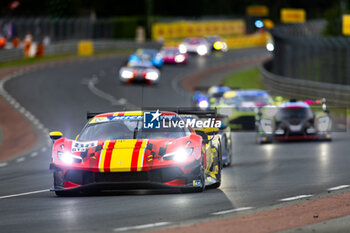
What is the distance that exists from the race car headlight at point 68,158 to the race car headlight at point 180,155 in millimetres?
1156

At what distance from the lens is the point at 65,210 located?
11453 millimetres

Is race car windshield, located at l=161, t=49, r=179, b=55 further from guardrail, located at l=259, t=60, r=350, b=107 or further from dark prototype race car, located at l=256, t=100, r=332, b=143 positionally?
dark prototype race car, located at l=256, t=100, r=332, b=143

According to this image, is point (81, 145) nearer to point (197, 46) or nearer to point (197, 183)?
point (197, 183)

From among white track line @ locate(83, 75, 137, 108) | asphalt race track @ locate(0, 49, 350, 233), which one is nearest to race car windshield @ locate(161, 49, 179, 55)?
white track line @ locate(83, 75, 137, 108)

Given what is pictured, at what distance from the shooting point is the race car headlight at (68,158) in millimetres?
12688

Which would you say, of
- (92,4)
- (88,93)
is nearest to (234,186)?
(88,93)

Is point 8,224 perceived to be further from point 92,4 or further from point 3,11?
point 92,4

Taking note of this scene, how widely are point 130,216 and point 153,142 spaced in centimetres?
227

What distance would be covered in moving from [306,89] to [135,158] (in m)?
33.1

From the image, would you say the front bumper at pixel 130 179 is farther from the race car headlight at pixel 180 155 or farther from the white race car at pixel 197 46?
the white race car at pixel 197 46

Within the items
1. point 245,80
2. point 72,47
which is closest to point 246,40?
point 72,47

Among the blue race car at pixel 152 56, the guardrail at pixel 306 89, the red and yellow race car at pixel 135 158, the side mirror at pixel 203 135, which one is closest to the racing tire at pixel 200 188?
the red and yellow race car at pixel 135 158

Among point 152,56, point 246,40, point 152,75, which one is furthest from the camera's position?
point 246,40

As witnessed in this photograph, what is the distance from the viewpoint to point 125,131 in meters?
13.7
